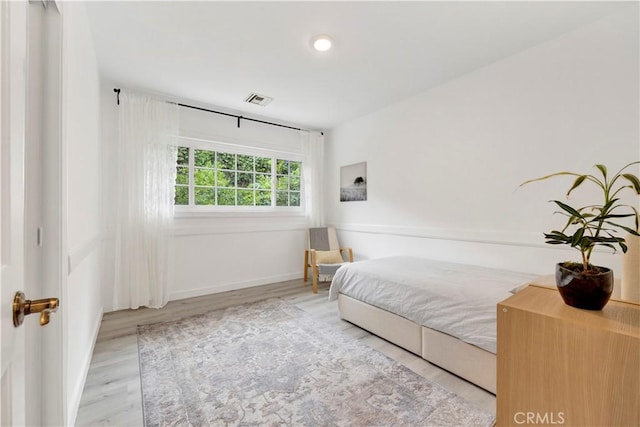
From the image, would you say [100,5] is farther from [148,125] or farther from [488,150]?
[488,150]

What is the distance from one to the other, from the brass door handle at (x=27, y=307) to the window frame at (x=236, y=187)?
290cm

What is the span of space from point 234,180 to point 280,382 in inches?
109

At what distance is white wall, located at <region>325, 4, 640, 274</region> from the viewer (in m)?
1.96

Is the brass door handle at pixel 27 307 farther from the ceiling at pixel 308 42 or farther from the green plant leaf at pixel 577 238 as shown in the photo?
the ceiling at pixel 308 42

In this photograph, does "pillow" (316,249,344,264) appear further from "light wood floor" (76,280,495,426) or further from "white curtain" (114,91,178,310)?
"white curtain" (114,91,178,310)

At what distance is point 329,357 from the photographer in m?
2.05

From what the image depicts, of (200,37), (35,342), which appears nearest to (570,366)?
(35,342)

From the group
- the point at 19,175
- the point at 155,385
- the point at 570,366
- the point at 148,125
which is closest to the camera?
the point at 19,175

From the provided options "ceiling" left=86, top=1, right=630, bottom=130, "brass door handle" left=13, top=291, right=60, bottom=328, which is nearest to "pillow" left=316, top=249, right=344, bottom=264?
"ceiling" left=86, top=1, right=630, bottom=130

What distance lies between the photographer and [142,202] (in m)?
3.00

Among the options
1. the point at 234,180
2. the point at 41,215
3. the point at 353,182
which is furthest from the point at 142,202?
the point at 353,182

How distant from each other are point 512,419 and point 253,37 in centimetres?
262

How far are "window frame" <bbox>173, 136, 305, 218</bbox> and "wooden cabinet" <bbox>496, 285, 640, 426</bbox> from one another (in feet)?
11.1

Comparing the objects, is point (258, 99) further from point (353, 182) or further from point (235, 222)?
point (353, 182)
